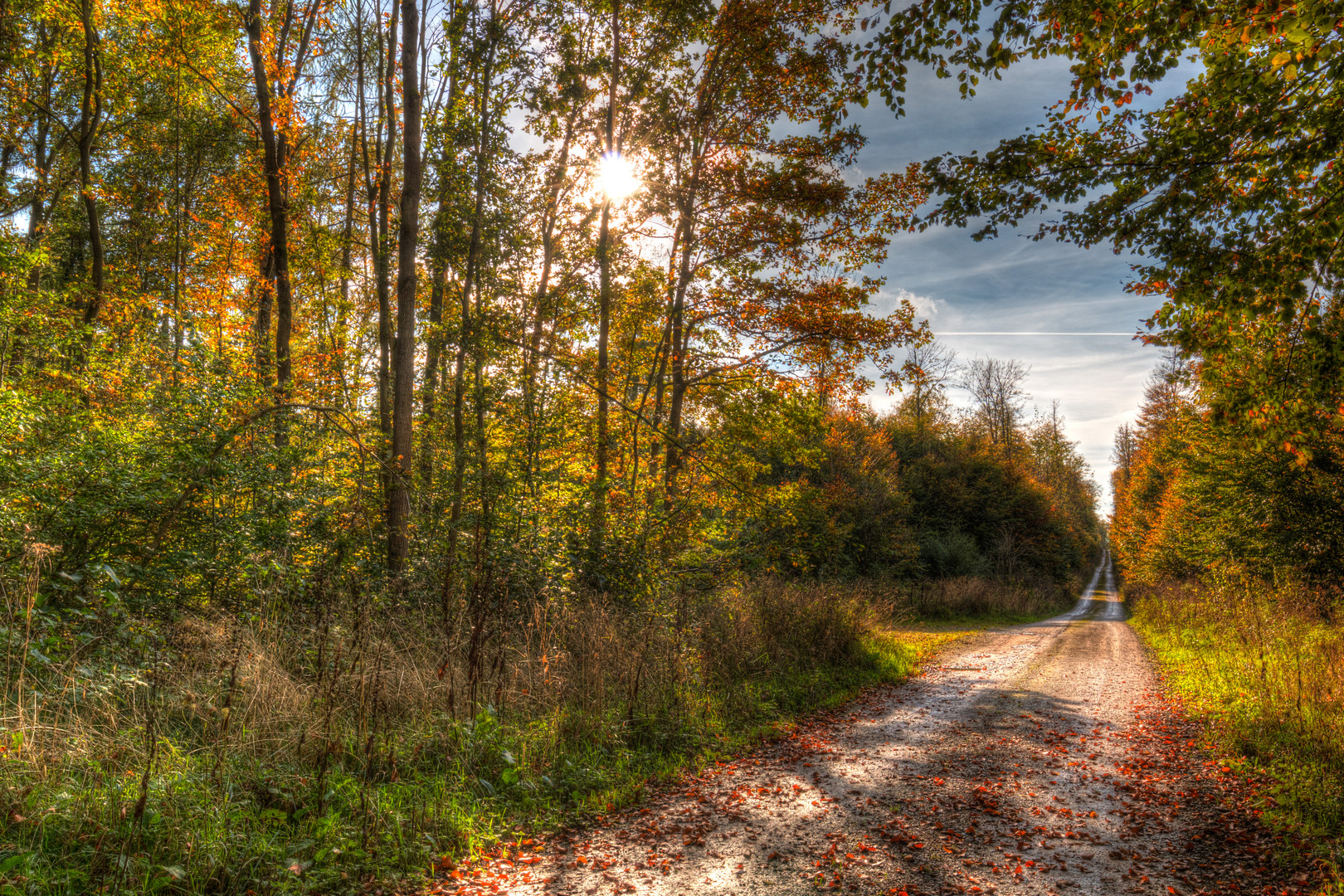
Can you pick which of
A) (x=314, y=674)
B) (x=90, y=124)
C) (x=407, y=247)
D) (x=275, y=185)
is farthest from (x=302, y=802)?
Answer: (x=90, y=124)

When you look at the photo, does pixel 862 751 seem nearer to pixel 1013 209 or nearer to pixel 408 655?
pixel 408 655

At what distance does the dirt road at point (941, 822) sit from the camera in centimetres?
389

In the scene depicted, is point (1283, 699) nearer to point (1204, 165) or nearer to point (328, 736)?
point (1204, 165)

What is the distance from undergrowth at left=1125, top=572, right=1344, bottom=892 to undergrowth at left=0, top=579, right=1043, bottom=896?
4.74m

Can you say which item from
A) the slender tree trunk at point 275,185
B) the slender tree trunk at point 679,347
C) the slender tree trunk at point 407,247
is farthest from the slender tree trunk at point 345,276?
the slender tree trunk at point 679,347

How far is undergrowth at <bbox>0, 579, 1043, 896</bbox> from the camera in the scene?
3.26 m

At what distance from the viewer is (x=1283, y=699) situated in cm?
685

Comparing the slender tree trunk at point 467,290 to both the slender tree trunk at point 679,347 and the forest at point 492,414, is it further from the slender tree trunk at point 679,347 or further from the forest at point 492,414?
the slender tree trunk at point 679,347

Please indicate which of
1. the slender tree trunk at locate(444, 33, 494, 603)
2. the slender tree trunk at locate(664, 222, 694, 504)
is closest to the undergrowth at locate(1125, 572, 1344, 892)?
the slender tree trunk at locate(664, 222, 694, 504)

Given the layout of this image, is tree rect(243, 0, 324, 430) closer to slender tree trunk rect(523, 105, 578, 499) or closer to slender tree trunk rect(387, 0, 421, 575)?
slender tree trunk rect(387, 0, 421, 575)

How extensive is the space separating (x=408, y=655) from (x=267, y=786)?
182 cm

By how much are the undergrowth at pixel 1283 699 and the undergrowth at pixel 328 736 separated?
474 centimetres

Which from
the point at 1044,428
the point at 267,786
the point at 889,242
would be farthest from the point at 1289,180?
the point at 1044,428

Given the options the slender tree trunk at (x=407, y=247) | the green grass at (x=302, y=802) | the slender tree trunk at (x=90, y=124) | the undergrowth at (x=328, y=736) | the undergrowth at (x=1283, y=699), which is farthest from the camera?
the slender tree trunk at (x=90, y=124)
